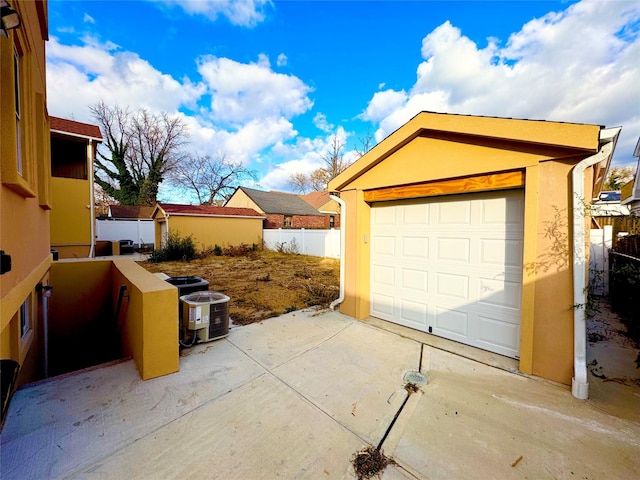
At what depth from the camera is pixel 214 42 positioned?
8086 millimetres

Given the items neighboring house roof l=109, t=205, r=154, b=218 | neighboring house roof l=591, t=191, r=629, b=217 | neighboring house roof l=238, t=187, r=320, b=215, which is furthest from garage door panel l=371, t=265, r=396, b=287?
neighboring house roof l=109, t=205, r=154, b=218

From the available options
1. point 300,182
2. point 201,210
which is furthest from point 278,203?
point 300,182

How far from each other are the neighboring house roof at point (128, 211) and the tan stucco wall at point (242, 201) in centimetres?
766

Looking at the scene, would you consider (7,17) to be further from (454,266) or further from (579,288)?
(579,288)

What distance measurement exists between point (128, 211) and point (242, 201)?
1011 centimetres

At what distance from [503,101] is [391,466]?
12.9 m

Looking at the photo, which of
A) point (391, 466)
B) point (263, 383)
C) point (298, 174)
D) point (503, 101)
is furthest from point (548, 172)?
point (298, 174)

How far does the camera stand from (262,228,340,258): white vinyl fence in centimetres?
1487

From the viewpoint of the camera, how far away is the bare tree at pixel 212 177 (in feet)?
92.6

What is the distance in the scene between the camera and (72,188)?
358 inches

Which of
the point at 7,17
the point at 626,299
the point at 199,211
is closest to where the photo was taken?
the point at 7,17

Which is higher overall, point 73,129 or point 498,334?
point 73,129

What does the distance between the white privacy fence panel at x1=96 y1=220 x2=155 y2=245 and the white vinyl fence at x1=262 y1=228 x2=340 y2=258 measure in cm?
981

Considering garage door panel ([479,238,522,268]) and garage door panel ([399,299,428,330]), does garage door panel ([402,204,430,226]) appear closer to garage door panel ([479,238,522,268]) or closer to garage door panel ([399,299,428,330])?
garage door panel ([479,238,522,268])
